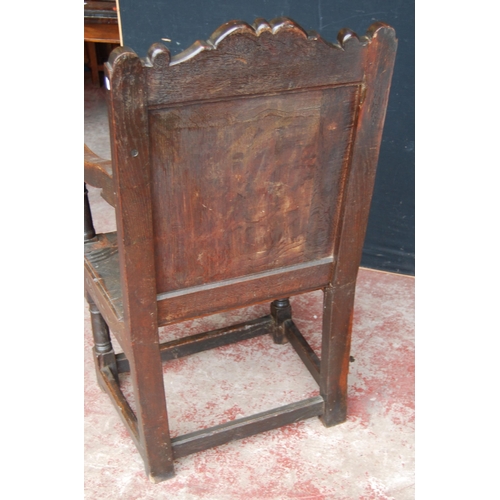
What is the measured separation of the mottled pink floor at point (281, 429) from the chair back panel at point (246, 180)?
2.19 feet

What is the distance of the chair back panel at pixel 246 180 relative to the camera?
153 centimetres

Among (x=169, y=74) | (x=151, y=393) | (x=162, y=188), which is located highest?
(x=169, y=74)

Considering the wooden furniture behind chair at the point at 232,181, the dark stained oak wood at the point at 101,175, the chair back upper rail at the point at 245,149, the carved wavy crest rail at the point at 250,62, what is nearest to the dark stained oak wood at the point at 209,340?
the wooden furniture behind chair at the point at 232,181

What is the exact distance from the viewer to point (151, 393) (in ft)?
6.20

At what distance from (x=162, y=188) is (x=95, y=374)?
3.76ft

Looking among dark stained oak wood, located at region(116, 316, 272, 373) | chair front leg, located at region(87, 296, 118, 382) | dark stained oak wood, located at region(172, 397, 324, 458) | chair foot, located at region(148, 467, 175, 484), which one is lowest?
chair foot, located at region(148, 467, 175, 484)

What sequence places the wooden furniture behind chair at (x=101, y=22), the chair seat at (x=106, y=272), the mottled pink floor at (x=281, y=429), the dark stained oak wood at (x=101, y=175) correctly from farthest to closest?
the wooden furniture behind chair at (x=101, y=22) < the mottled pink floor at (x=281, y=429) < the chair seat at (x=106, y=272) < the dark stained oak wood at (x=101, y=175)

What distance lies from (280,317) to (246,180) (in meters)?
1.06

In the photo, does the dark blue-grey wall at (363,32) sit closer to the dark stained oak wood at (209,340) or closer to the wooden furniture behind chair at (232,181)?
the dark stained oak wood at (209,340)

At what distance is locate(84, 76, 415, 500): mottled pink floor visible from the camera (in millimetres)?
2039

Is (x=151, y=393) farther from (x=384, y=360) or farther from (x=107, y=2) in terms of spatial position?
(x=107, y=2)

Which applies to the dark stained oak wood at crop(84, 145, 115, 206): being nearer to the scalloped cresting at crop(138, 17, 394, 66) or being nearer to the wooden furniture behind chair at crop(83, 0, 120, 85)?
the scalloped cresting at crop(138, 17, 394, 66)

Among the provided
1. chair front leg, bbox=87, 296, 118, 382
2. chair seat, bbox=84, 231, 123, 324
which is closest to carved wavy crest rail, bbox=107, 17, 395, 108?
chair seat, bbox=84, 231, 123, 324

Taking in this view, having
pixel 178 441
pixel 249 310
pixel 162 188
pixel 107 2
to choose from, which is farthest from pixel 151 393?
pixel 107 2
